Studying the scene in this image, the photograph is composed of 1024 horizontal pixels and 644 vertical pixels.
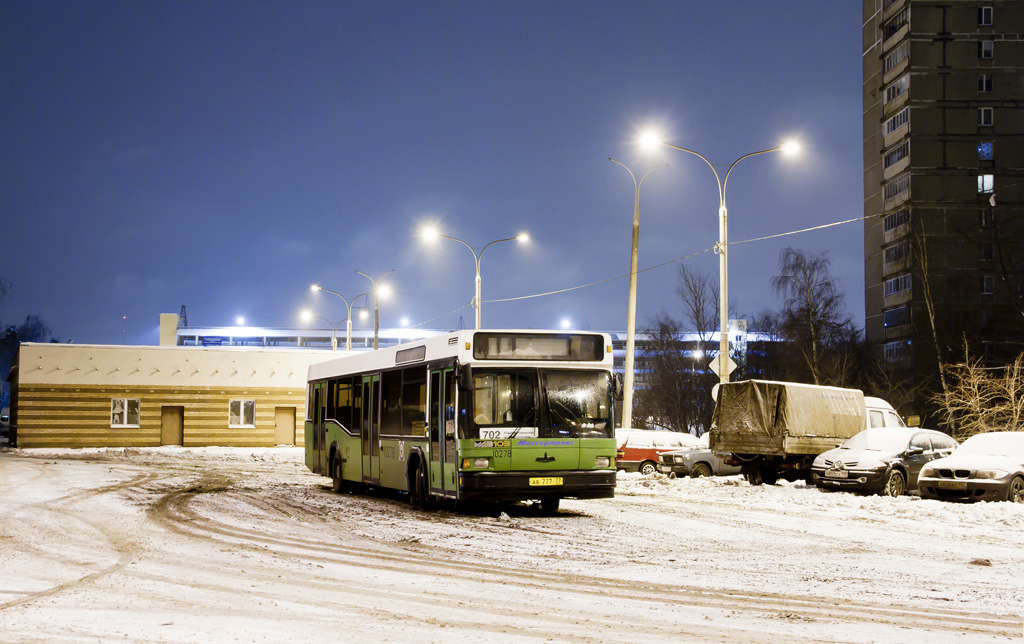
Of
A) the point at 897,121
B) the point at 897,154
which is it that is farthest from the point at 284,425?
the point at 897,121

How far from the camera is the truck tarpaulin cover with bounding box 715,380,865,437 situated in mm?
24891

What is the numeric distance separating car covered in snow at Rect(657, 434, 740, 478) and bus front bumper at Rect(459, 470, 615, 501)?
13.9 meters

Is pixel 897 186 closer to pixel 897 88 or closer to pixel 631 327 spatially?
pixel 897 88

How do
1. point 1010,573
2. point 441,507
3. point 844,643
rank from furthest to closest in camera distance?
point 441,507 < point 1010,573 < point 844,643

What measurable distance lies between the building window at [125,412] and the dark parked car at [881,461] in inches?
1474

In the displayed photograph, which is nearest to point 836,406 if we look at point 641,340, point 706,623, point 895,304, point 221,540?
point 221,540

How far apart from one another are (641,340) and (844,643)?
66.8 m

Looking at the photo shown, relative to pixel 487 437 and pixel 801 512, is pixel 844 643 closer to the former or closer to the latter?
pixel 487 437

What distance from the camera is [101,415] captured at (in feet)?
163

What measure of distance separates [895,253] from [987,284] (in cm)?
722

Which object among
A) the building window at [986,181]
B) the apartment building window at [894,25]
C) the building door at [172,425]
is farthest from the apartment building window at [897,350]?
the building door at [172,425]

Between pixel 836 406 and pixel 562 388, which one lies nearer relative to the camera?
pixel 562 388

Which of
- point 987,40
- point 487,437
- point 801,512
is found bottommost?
point 801,512

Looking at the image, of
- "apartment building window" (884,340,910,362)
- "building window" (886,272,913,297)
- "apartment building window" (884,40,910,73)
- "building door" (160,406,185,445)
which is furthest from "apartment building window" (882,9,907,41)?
"building door" (160,406,185,445)
